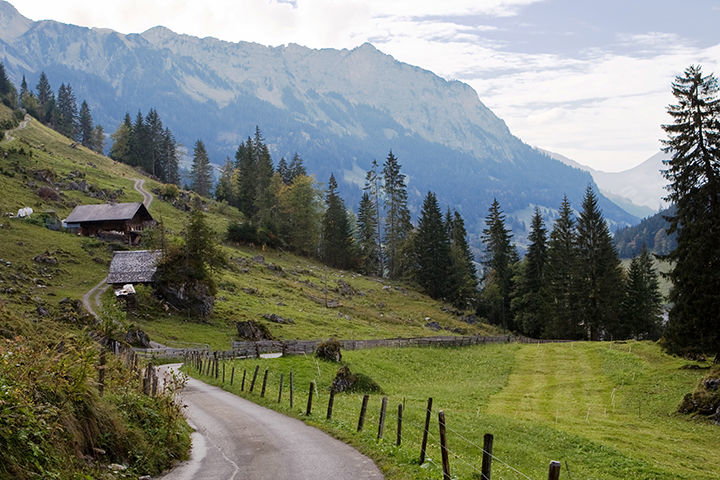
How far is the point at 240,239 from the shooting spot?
112812 millimetres

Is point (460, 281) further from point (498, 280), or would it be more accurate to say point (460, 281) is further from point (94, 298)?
point (94, 298)

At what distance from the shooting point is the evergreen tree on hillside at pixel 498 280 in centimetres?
10406

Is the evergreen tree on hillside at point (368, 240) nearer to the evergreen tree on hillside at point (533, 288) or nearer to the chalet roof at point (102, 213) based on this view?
the evergreen tree on hillside at point (533, 288)

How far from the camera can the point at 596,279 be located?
79.6 m

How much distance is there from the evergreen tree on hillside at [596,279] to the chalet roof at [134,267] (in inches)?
2183

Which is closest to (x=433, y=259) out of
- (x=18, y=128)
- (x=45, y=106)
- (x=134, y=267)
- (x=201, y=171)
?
(x=134, y=267)

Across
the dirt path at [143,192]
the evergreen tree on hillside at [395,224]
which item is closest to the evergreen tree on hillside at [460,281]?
the evergreen tree on hillside at [395,224]

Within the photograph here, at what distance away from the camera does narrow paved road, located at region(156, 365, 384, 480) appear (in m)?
15.8

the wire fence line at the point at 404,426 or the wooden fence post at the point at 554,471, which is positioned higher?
the wooden fence post at the point at 554,471

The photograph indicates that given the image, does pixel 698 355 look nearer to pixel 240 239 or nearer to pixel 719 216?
pixel 719 216

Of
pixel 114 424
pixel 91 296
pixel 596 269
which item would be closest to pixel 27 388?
pixel 114 424

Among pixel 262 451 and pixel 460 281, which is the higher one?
pixel 460 281

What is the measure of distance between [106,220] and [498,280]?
219 ft

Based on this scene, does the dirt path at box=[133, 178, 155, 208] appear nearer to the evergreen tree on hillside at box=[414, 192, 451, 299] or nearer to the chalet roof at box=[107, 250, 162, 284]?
the chalet roof at box=[107, 250, 162, 284]
